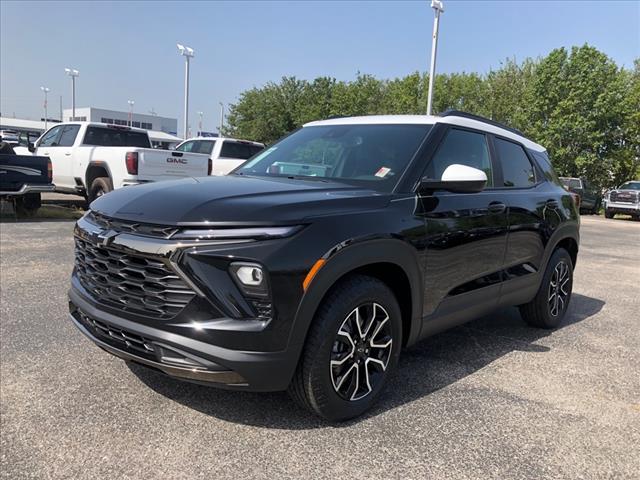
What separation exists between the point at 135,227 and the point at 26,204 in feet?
33.0

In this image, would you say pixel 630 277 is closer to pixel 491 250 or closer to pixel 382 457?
pixel 491 250

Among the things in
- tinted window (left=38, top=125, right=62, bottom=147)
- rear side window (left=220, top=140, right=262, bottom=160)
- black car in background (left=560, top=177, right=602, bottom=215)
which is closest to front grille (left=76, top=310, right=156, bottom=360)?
rear side window (left=220, top=140, right=262, bottom=160)

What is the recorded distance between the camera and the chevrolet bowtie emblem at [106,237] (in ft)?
9.26

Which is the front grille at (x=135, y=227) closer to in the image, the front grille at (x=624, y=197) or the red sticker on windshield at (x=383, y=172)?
the red sticker on windshield at (x=383, y=172)

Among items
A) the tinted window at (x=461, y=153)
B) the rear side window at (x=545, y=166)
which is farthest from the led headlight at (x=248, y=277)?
the rear side window at (x=545, y=166)

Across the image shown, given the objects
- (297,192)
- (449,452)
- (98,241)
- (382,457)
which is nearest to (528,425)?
(449,452)

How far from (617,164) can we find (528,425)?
33.1m

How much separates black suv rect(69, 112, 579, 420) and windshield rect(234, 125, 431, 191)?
0.05ft

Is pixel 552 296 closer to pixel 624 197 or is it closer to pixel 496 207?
pixel 496 207

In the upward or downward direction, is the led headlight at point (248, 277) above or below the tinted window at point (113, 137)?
below

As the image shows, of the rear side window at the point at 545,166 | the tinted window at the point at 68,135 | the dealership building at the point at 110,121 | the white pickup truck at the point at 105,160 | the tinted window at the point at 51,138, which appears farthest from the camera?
the dealership building at the point at 110,121

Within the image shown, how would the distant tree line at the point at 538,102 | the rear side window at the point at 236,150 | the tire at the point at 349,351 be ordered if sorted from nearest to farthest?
the tire at the point at 349,351
the rear side window at the point at 236,150
the distant tree line at the point at 538,102

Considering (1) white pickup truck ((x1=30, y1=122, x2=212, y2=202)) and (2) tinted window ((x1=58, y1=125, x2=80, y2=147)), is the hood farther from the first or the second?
(2) tinted window ((x1=58, y1=125, x2=80, y2=147))

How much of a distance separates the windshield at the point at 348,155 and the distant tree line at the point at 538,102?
30102 millimetres
